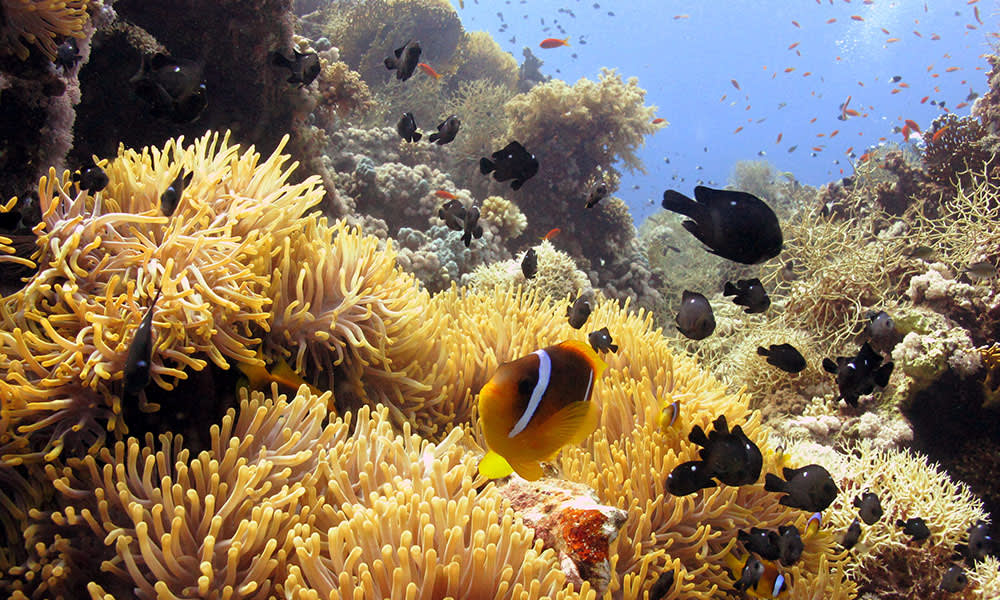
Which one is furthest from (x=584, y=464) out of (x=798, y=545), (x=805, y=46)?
(x=805, y=46)

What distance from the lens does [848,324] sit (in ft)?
18.8

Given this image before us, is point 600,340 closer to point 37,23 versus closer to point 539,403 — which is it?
point 539,403

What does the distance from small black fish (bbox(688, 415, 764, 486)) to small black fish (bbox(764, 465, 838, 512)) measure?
0.18 meters

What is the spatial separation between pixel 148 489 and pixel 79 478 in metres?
0.32

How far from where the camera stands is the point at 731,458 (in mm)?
2107

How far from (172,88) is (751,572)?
359 cm

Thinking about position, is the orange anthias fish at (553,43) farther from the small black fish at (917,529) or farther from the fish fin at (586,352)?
the fish fin at (586,352)

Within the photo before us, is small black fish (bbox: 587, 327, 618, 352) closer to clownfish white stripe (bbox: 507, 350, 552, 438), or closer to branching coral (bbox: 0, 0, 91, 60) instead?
clownfish white stripe (bbox: 507, 350, 552, 438)

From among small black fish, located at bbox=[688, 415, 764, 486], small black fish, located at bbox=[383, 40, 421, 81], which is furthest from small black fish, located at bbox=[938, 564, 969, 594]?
small black fish, located at bbox=[383, 40, 421, 81]

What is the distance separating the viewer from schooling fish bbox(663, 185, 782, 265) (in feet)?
6.09

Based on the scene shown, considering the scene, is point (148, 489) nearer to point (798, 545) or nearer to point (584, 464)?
point (584, 464)

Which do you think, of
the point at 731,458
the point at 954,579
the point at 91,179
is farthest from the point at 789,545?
the point at 91,179

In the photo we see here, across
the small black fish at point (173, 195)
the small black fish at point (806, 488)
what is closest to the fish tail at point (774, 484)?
the small black fish at point (806, 488)

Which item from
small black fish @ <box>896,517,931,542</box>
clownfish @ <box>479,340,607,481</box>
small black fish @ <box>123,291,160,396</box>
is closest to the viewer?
clownfish @ <box>479,340,607,481</box>
